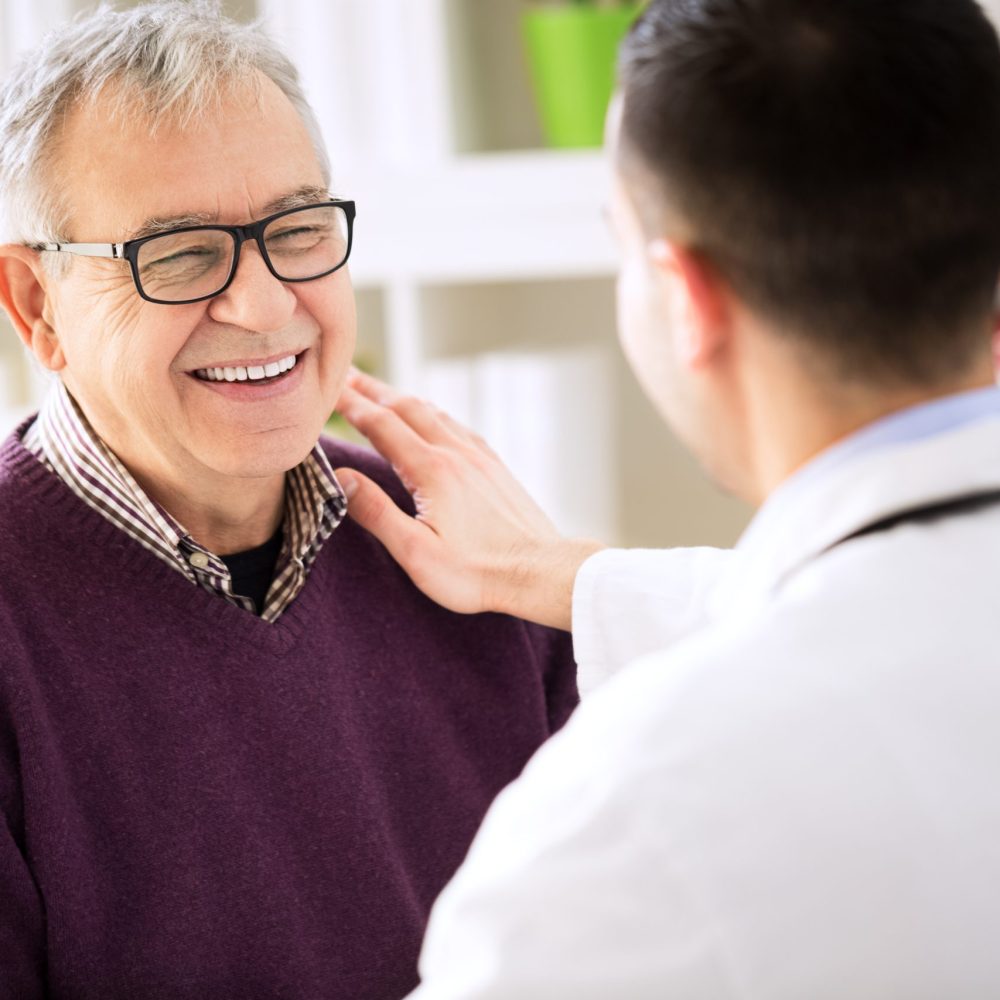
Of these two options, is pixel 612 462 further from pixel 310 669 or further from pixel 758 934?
pixel 758 934

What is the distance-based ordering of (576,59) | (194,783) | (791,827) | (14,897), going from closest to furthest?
(791,827) < (14,897) < (194,783) < (576,59)

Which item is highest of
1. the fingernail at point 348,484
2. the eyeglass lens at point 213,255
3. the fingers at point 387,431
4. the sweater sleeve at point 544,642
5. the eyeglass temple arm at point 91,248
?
the eyeglass temple arm at point 91,248

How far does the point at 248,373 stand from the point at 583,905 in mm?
740

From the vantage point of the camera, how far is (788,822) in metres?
0.74

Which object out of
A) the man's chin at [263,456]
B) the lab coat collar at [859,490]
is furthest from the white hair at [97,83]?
the lab coat collar at [859,490]

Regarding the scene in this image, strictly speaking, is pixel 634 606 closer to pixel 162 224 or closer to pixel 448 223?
pixel 162 224

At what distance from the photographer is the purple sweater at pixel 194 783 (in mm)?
1198

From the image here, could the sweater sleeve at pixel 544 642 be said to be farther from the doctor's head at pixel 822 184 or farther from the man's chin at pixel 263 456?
the doctor's head at pixel 822 184

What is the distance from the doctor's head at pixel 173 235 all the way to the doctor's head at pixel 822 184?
0.50 meters

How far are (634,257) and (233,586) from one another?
0.64 m

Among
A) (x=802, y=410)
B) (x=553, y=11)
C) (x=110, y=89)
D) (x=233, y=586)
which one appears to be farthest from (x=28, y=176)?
(x=553, y=11)

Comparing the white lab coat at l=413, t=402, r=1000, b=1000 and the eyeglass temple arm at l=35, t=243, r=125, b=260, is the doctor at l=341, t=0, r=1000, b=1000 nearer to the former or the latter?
the white lab coat at l=413, t=402, r=1000, b=1000

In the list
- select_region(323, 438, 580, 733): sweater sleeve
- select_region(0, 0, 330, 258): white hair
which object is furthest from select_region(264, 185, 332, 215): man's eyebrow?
select_region(323, 438, 580, 733): sweater sleeve

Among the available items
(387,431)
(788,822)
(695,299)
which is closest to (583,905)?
(788,822)
